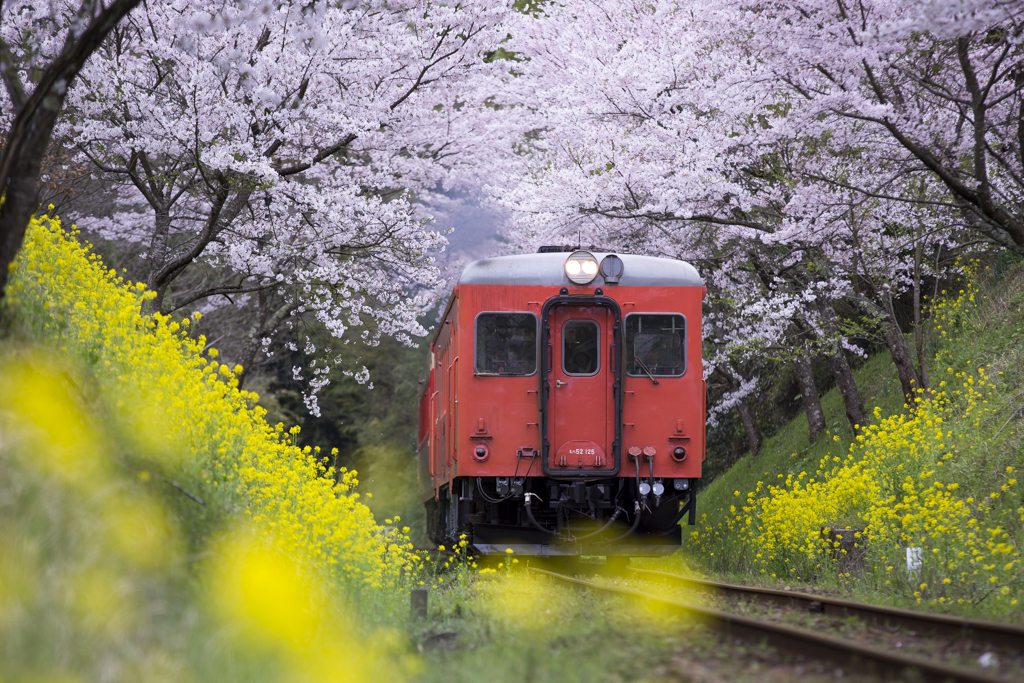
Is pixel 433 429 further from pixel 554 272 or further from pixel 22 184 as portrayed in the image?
pixel 22 184

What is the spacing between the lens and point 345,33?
44.2 ft

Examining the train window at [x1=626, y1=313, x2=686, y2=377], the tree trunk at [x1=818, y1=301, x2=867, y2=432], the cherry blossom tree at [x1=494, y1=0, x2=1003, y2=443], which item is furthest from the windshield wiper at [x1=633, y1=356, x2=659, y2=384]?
the tree trunk at [x1=818, y1=301, x2=867, y2=432]

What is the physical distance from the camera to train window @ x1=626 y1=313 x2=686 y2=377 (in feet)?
31.6

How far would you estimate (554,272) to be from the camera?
9633 millimetres

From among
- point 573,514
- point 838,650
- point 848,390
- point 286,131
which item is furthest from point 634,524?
point 286,131

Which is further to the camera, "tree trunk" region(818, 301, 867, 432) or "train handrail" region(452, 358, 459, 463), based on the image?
"tree trunk" region(818, 301, 867, 432)

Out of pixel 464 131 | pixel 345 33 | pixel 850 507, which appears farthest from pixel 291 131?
pixel 850 507

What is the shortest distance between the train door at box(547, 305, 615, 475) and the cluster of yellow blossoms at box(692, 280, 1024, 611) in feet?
6.07

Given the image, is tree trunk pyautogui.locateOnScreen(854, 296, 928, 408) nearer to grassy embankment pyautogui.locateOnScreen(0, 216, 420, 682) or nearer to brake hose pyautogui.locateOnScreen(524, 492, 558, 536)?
brake hose pyautogui.locateOnScreen(524, 492, 558, 536)

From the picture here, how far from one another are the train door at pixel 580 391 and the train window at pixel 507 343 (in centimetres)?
21

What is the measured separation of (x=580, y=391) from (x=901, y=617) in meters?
4.37

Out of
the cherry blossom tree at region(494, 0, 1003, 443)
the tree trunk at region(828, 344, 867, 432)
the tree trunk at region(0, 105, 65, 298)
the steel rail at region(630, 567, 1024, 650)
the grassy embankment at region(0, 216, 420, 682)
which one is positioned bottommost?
the steel rail at region(630, 567, 1024, 650)

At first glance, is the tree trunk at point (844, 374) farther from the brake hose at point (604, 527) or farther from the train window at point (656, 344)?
the brake hose at point (604, 527)

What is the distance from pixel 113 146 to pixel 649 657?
34.9 feet
